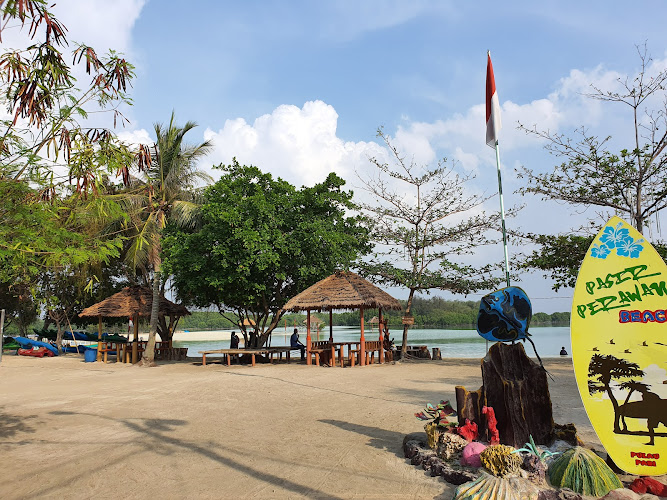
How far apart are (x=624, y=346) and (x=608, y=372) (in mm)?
280

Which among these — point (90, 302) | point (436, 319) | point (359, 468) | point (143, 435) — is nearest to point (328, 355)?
point (143, 435)

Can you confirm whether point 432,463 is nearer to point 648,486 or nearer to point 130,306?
point 648,486

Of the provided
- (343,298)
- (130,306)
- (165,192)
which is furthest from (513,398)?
(130,306)

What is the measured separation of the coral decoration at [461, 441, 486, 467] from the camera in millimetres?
4824

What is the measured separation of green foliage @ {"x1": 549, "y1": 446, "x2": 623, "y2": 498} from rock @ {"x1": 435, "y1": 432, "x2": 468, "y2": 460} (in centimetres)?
96

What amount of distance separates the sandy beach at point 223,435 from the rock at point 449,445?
0.36m

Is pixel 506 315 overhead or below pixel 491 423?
overhead

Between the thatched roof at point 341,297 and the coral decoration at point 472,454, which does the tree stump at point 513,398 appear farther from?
the thatched roof at point 341,297

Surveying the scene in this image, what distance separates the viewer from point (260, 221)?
16359 mm

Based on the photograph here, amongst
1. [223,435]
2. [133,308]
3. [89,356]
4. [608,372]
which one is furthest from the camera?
[133,308]

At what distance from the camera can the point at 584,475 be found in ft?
13.8

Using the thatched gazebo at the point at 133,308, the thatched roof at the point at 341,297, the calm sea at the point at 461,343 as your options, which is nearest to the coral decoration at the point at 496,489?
the calm sea at the point at 461,343

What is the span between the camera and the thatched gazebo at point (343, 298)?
15320 mm

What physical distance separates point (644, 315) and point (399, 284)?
45.2 feet
